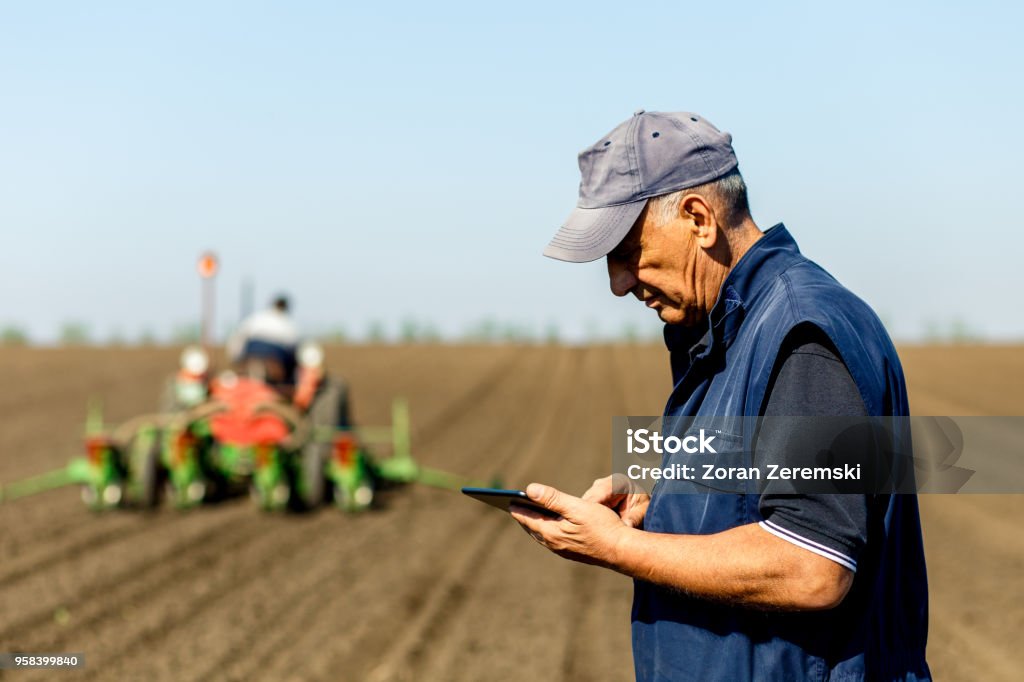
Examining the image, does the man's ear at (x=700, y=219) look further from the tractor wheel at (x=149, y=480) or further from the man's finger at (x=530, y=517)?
the tractor wheel at (x=149, y=480)

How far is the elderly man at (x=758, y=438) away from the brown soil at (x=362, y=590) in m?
3.86

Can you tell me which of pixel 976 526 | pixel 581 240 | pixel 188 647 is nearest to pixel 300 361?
pixel 188 647

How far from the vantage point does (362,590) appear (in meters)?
7.15

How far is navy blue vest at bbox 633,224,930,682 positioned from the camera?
1.65m

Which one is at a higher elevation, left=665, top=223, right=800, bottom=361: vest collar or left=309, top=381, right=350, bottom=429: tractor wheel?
left=665, top=223, right=800, bottom=361: vest collar

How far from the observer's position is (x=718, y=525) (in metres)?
1.72

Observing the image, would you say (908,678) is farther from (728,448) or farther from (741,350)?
(741,350)

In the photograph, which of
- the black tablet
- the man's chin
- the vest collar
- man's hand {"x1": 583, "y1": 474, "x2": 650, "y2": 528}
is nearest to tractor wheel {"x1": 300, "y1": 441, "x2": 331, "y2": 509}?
man's hand {"x1": 583, "y1": 474, "x2": 650, "y2": 528}

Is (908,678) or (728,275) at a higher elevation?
(728,275)

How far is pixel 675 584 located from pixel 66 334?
34803mm

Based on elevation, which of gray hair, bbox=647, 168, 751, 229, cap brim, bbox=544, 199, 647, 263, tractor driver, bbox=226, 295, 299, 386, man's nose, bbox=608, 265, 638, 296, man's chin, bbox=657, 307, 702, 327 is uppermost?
gray hair, bbox=647, 168, 751, 229

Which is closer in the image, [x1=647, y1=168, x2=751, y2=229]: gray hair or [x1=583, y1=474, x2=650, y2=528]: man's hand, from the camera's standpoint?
[x1=647, y1=168, x2=751, y2=229]: gray hair

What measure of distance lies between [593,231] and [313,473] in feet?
27.1

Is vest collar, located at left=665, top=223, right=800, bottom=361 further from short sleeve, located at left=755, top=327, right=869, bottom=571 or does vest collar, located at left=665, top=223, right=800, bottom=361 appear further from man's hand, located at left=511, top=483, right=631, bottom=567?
man's hand, located at left=511, top=483, right=631, bottom=567
